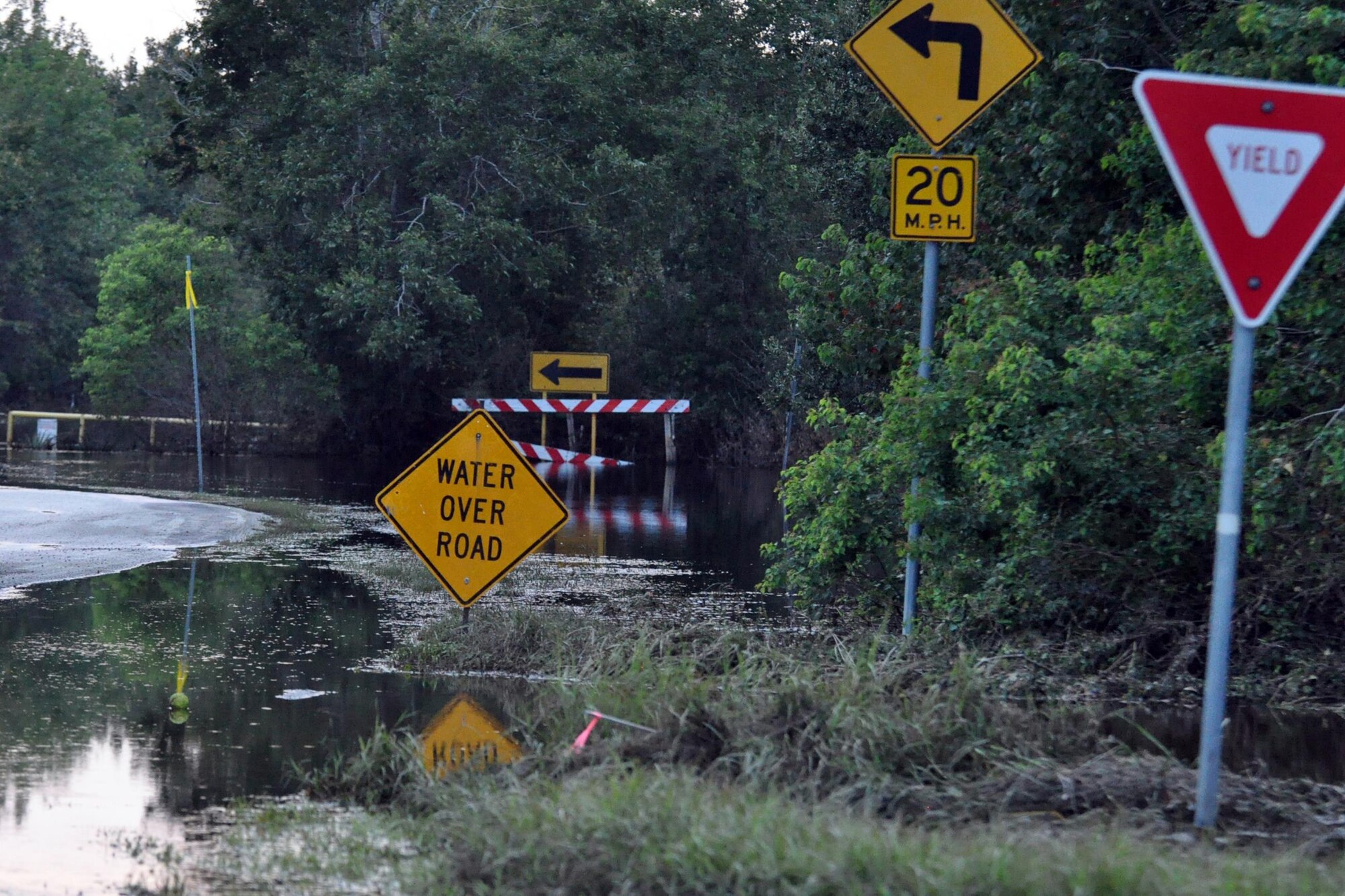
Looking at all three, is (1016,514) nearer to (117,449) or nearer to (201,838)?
(201,838)

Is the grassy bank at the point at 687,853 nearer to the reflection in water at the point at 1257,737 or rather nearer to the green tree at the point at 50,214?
the reflection in water at the point at 1257,737

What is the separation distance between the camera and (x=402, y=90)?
3316 centimetres

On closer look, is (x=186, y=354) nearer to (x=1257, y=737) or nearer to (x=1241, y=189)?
(x=1257, y=737)

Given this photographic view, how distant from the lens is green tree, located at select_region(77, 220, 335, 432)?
36875mm

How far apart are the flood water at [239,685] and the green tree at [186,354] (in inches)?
743

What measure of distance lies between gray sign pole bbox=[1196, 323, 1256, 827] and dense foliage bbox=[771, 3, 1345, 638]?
10.3 ft

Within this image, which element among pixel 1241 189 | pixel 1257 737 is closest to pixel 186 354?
pixel 1257 737

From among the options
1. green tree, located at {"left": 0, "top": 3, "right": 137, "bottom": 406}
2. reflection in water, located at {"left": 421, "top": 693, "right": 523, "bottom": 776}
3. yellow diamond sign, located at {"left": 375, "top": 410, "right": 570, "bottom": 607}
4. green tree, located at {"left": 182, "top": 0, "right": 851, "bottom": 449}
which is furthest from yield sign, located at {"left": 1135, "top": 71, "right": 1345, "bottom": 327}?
green tree, located at {"left": 0, "top": 3, "right": 137, "bottom": 406}

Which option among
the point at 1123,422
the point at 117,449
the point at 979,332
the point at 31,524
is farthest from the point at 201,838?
the point at 117,449

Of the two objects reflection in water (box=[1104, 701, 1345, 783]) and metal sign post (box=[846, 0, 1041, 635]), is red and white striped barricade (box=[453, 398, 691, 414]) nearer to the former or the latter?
metal sign post (box=[846, 0, 1041, 635])

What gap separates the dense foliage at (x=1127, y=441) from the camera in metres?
9.14

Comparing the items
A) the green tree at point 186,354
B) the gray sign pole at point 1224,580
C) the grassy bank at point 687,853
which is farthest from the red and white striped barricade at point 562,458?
the gray sign pole at point 1224,580

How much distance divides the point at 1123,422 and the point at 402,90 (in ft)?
84.3

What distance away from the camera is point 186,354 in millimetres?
37875
